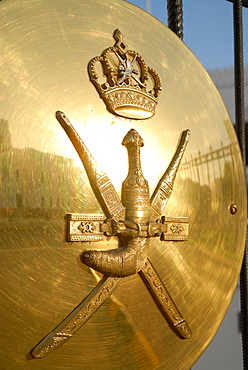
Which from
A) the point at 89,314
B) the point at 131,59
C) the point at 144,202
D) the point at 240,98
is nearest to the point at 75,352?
the point at 89,314

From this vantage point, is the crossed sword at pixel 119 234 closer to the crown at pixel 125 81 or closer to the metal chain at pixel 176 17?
the crown at pixel 125 81

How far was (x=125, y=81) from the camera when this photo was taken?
0.46 metres

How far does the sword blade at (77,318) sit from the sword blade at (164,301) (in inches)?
1.3

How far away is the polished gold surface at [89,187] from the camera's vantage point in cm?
40

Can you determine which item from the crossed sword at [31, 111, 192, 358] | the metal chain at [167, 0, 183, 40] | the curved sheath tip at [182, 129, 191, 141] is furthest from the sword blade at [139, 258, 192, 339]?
the metal chain at [167, 0, 183, 40]

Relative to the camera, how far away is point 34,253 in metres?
0.40

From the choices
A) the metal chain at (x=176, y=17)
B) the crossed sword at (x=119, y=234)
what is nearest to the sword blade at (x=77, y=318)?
the crossed sword at (x=119, y=234)

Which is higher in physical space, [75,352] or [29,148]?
[29,148]

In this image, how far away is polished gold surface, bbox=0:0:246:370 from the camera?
1.30ft

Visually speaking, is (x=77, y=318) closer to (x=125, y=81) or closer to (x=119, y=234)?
(x=119, y=234)

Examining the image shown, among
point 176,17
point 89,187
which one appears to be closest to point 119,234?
point 89,187

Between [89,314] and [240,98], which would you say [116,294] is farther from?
[240,98]

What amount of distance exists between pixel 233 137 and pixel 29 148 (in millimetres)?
255

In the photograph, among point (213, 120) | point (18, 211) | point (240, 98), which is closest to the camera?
point (18, 211)
